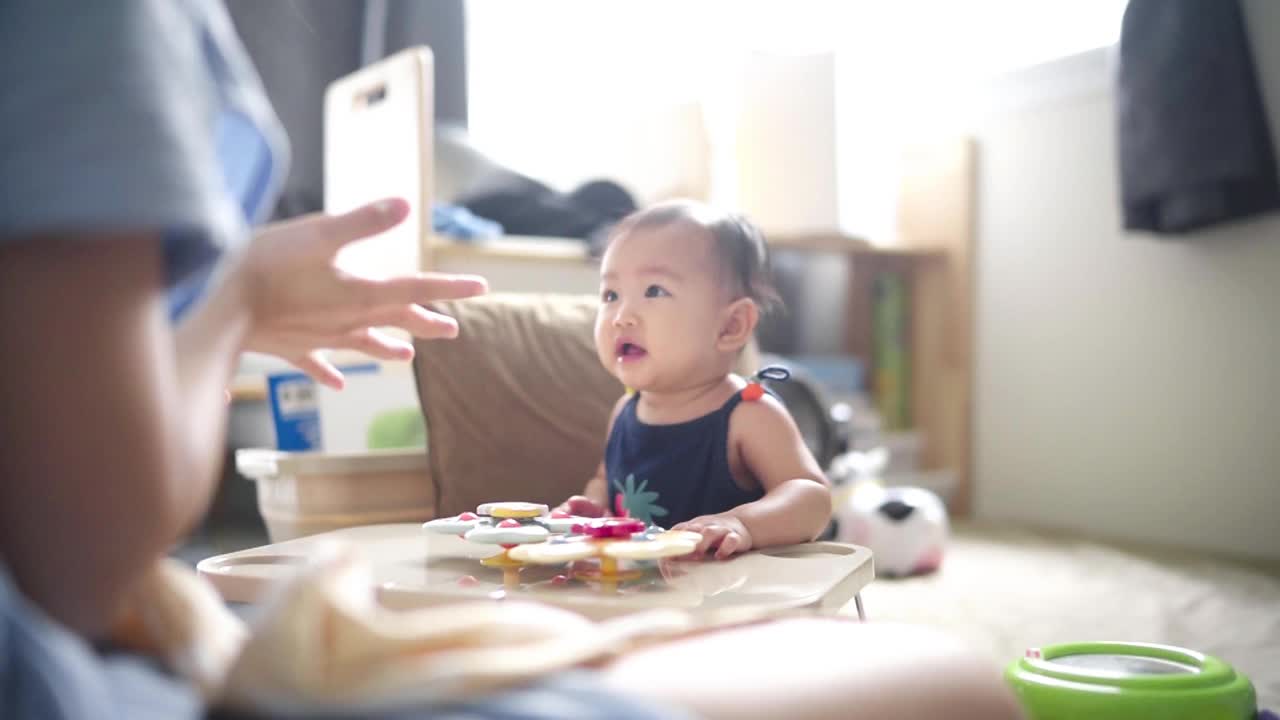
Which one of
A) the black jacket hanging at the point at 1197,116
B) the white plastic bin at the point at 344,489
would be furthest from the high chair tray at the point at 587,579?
the black jacket hanging at the point at 1197,116

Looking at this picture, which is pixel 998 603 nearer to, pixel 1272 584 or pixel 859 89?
pixel 1272 584

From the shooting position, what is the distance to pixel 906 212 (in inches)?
110

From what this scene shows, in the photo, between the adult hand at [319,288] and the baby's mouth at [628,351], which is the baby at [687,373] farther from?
the adult hand at [319,288]

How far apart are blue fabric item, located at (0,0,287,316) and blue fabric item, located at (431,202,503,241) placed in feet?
4.85

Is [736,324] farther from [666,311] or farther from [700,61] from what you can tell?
[700,61]

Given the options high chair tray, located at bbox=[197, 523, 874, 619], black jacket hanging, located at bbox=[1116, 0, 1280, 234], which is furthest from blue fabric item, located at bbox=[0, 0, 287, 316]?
black jacket hanging, located at bbox=[1116, 0, 1280, 234]

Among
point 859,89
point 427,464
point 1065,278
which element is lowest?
point 427,464

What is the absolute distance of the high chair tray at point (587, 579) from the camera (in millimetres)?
672

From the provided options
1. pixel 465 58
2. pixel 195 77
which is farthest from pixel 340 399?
pixel 465 58

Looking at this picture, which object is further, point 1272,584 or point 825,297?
point 825,297

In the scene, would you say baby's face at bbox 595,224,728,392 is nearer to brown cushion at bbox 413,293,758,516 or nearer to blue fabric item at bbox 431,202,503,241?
brown cushion at bbox 413,293,758,516

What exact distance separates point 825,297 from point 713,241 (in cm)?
177

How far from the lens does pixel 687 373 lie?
1.05 metres

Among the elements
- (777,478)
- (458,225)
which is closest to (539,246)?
(458,225)
